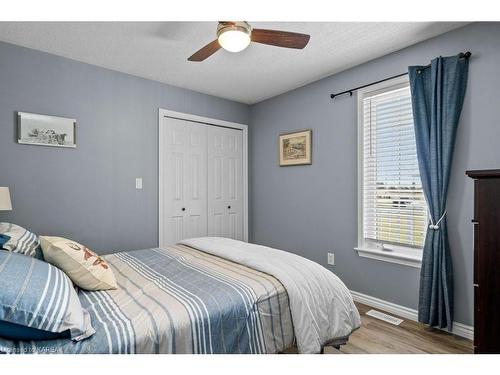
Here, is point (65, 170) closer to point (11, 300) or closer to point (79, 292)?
point (79, 292)

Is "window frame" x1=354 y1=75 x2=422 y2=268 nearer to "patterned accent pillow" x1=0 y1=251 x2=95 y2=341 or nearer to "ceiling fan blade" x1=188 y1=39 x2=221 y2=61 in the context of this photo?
Result: "ceiling fan blade" x1=188 y1=39 x2=221 y2=61

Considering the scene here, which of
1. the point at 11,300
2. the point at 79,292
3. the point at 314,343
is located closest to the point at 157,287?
the point at 79,292

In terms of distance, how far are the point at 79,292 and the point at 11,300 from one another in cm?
53

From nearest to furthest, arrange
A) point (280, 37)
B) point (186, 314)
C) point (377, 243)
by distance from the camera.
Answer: point (186, 314) < point (280, 37) < point (377, 243)

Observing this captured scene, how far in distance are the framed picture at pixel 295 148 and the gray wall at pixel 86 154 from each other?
1.37m

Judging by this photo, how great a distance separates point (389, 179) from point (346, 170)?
1.46ft

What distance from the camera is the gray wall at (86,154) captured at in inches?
97.2

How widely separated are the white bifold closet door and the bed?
5.00 feet

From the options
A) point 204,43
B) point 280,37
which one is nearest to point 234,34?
point 280,37

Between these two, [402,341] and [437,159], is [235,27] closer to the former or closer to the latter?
[437,159]

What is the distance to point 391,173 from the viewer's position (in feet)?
8.75

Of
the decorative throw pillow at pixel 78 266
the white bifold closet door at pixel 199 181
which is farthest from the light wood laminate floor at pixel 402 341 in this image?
the white bifold closet door at pixel 199 181

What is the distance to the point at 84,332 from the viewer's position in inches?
41.4

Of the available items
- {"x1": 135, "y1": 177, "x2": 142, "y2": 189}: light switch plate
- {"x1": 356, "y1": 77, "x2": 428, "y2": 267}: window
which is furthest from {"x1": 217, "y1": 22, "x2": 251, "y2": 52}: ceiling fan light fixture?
{"x1": 135, "y1": 177, "x2": 142, "y2": 189}: light switch plate
